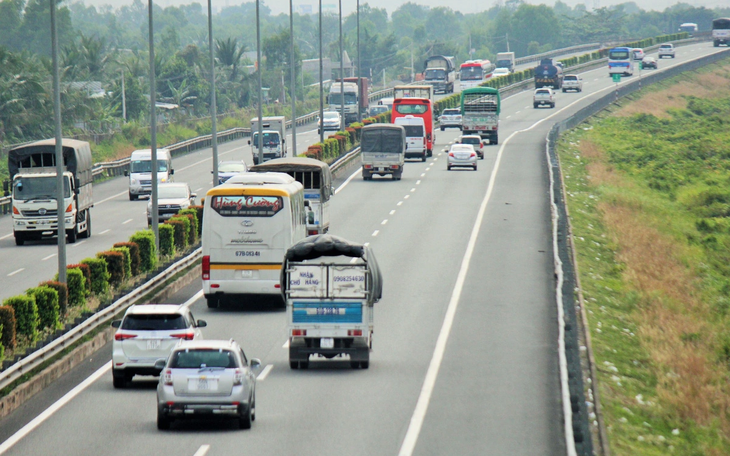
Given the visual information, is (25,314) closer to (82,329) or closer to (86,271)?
(82,329)

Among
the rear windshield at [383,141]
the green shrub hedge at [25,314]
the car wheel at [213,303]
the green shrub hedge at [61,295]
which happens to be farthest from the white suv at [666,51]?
the green shrub hedge at [25,314]

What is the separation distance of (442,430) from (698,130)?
92291 millimetres

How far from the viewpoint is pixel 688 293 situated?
42531mm

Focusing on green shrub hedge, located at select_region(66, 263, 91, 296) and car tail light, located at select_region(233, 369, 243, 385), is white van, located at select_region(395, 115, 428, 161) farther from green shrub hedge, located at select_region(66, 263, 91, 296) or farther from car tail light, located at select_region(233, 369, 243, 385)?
car tail light, located at select_region(233, 369, 243, 385)

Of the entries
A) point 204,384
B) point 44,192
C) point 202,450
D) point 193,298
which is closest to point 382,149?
point 44,192

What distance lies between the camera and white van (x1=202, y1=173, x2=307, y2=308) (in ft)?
99.0

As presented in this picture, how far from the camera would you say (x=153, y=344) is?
2248cm

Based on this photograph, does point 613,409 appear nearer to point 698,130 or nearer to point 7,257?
point 7,257

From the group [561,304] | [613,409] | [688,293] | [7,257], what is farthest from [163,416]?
[688,293]

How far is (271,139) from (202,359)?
189 feet

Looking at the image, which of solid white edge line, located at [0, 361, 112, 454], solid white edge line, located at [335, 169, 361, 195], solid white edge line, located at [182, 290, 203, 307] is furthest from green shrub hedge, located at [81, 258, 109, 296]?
solid white edge line, located at [335, 169, 361, 195]

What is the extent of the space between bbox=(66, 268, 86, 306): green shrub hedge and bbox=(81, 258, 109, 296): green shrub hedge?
4.14 feet

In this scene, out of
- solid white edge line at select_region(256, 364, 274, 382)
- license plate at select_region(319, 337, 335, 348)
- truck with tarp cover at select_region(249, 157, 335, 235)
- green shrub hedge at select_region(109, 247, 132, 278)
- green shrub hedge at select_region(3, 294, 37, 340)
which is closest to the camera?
solid white edge line at select_region(256, 364, 274, 382)

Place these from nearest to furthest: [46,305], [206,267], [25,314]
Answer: [25,314] → [46,305] → [206,267]
